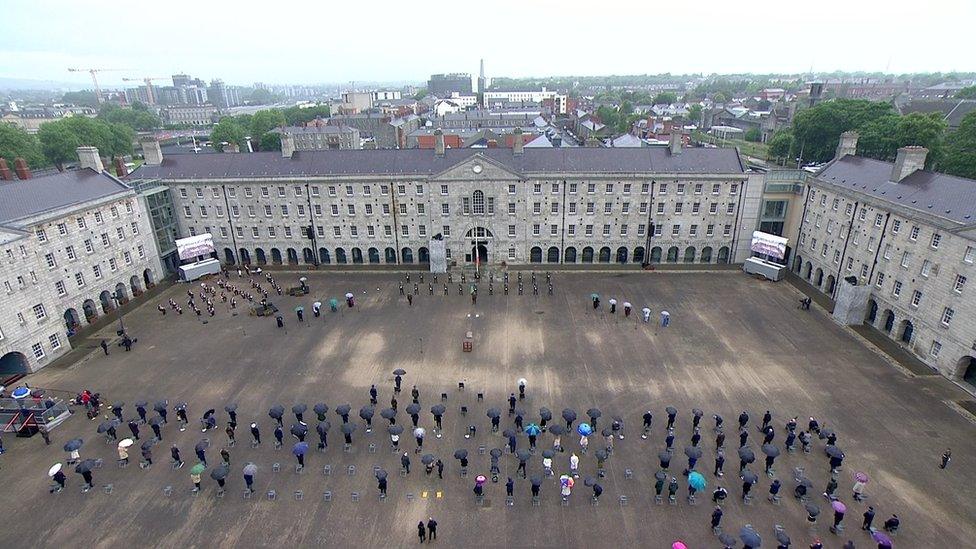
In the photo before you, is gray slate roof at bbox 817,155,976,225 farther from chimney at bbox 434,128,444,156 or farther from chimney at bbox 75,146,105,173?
chimney at bbox 75,146,105,173

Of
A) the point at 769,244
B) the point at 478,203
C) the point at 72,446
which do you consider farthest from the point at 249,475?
the point at 769,244

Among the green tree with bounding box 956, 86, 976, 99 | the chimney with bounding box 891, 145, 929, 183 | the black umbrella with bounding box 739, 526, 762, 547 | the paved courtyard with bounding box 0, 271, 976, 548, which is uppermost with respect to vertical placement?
the green tree with bounding box 956, 86, 976, 99

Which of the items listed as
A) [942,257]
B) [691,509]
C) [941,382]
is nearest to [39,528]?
[691,509]

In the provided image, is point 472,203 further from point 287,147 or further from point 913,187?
point 913,187

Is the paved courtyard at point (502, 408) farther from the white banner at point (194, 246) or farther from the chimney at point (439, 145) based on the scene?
the chimney at point (439, 145)

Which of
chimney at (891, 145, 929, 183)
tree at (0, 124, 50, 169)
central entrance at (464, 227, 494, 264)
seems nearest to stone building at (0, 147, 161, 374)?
central entrance at (464, 227, 494, 264)

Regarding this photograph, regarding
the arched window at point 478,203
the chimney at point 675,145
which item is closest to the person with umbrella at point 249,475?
the arched window at point 478,203

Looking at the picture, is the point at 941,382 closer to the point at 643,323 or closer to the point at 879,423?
the point at 879,423
